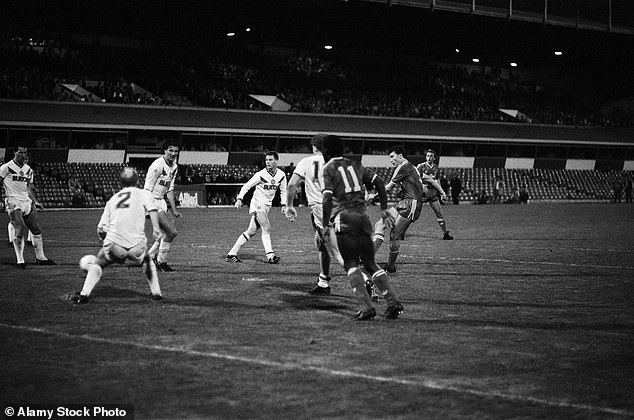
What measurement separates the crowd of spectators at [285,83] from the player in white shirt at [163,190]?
114 ft

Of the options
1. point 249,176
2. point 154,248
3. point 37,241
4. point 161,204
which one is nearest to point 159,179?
point 161,204

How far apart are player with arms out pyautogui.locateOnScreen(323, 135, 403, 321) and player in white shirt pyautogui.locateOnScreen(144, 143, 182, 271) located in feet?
18.4

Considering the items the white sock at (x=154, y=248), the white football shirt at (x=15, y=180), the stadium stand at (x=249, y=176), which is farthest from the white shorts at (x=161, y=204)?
the stadium stand at (x=249, y=176)

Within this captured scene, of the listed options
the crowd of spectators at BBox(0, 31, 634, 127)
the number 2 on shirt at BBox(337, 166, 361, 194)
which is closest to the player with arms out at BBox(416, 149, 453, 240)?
the number 2 on shirt at BBox(337, 166, 361, 194)

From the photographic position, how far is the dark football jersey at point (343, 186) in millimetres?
10312

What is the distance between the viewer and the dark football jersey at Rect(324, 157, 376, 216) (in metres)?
10.3

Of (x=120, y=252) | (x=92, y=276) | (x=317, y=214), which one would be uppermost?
(x=317, y=214)

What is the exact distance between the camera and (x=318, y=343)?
8.70 meters

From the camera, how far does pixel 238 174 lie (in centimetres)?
5206

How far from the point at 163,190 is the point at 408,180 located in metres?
4.70

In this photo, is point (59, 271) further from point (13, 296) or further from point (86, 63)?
point (86, 63)

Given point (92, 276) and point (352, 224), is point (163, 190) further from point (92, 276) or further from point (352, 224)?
point (352, 224)

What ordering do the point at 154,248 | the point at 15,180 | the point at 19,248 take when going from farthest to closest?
the point at 15,180 → the point at 19,248 → the point at 154,248

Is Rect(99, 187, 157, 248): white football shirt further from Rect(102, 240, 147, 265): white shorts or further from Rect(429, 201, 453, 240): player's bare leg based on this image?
Rect(429, 201, 453, 240): player's bare leg
